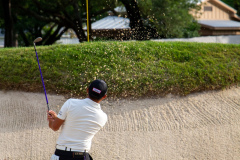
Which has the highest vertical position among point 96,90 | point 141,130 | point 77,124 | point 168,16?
point 96,90

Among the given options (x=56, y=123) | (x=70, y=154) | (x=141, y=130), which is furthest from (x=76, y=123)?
(x=141, y=130)

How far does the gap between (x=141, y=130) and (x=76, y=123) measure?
383 cm

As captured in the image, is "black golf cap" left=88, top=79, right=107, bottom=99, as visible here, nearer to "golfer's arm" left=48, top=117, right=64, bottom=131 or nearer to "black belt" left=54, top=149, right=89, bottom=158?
"golfer's arm" left=48, top=117, right=64, bottom=131

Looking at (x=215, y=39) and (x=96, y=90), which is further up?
(x=96, y=90)

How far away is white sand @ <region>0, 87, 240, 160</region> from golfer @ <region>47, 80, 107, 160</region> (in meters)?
3.20

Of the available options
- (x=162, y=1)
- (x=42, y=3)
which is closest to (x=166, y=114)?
(x=162, y=1)

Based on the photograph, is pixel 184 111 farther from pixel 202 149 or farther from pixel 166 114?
pixel 202 149

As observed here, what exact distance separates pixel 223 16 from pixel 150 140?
2499 centimetres

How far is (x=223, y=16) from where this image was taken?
1186 inches

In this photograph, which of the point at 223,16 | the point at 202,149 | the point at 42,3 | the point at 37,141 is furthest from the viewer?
the point at 223,16

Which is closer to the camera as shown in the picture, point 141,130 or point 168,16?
point 141,130

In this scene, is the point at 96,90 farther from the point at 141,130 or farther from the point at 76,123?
the point at 141,130

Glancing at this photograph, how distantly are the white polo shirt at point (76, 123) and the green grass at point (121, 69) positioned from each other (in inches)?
151

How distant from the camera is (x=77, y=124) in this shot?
416 centimetres
